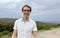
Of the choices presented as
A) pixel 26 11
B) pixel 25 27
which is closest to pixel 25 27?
pixel 25 27

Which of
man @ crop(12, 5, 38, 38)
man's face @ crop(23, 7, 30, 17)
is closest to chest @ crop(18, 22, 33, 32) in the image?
man @ crop(12, 5, 38, 38)

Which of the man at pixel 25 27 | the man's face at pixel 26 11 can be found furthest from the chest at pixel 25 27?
the man's face at pixel 26 11

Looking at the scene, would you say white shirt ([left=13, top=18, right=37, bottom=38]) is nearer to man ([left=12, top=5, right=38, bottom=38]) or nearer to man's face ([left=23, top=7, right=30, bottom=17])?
man ([left=12, top=5, right=38, bottom=38])

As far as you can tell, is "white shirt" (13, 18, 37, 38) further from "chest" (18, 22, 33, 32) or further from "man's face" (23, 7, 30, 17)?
"man's face" (23, 7, 30, 17)

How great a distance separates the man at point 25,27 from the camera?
4.20 metres

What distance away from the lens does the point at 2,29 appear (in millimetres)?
27141

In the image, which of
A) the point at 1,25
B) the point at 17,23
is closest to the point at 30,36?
the point at 17,23

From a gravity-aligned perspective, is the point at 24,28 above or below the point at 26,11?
below

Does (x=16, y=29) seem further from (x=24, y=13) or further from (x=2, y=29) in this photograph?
(x=2, y=29)

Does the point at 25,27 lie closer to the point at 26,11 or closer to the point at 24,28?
the point at 24,28

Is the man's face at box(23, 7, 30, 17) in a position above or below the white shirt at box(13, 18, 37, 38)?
above

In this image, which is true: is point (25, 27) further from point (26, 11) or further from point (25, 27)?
point (26, 11)

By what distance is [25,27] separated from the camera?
13.9ft

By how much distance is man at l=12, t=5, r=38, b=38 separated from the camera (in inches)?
165
